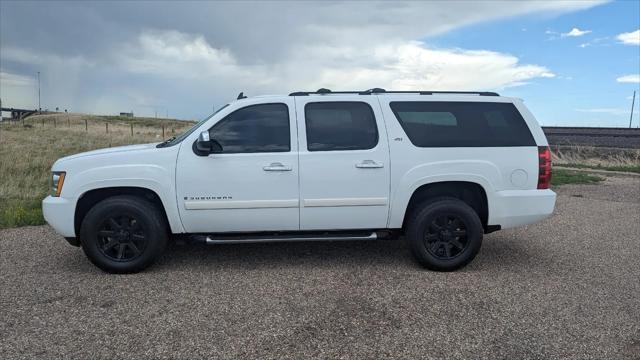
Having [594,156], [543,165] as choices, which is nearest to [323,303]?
[543,165]

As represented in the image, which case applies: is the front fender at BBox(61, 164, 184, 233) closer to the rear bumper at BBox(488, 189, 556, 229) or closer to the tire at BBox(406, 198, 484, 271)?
the tire at BBox(406, 198, 484, 271)

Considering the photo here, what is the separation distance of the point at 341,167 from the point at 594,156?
66.3ft

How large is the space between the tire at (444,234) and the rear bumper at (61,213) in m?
3.46

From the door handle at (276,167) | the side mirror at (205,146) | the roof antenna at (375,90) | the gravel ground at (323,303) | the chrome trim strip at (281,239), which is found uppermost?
the roof antenna at (375,90)

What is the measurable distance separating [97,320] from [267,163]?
2086 millimetres

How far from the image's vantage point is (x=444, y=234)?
204 inches

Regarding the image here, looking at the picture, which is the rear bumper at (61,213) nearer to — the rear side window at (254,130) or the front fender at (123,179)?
the front fender at (123,179)

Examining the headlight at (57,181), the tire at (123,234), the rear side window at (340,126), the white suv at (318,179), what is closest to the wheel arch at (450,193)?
the white suv at (318,179)

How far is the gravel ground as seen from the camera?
3514 mm

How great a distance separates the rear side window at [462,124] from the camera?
521cm

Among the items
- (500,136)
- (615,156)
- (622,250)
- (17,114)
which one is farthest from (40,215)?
(17,114)

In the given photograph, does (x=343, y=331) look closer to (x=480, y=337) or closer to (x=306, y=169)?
(x=480, y=337)

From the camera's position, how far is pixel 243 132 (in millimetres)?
5125

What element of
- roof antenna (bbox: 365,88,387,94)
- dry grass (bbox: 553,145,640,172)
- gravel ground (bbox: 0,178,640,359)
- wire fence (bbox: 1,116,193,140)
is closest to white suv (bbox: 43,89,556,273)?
roof antenna (bbox: 365,88,387,94)
